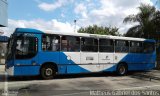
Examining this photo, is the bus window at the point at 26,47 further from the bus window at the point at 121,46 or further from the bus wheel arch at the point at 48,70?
the bus window at the point at 121,46

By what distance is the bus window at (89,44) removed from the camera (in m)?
19.3

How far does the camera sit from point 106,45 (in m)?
20.7

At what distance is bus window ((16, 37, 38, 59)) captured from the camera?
54.9 feet

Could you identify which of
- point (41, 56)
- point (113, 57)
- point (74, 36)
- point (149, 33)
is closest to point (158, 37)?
point (149, 33)

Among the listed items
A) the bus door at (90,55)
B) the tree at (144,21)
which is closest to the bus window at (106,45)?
the bus door at (90,55)

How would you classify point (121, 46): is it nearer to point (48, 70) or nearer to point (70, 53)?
point (70, 53)

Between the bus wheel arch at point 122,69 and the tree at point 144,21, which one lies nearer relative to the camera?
the bus wheel arch at point 122,69

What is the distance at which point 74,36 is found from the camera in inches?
743

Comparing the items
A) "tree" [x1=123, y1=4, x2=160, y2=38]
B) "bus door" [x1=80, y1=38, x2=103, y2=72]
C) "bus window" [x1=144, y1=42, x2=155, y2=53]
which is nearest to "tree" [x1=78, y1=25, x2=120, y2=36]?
"tree" [x1=123, y1=4, x2=160, y2=38]

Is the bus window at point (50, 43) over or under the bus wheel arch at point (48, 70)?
over

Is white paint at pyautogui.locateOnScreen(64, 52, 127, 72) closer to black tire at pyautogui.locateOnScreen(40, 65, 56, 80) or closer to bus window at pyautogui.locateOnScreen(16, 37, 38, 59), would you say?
black tire at pyautogui.locateOnScreen(40, 65, 56, 80)

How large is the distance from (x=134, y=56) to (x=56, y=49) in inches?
272

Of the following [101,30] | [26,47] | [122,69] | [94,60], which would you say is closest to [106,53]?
[94,60]

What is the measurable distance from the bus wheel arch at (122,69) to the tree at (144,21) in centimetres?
954
